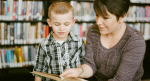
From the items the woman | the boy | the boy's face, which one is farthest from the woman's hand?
the boy's face

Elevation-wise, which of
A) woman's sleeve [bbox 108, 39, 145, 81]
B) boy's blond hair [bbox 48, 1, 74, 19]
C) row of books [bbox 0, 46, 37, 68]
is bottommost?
row of books [bbox 0, 46, 37, 68]

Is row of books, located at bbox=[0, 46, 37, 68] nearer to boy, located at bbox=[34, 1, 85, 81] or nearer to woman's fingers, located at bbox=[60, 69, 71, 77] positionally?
boy, located at bbox=[34, 1, 85, 81]

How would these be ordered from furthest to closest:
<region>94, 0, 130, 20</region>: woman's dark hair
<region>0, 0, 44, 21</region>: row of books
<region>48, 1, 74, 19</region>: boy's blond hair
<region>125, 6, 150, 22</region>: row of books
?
<region>125, 6, 150, 22</region>: row of books
<region>0, 0, 44, 21</region>: row of books
<region>48, 1, 74, 19</region>: boy's blond hair
<region>94, 0, 130, 20</region>: woman's dark hair

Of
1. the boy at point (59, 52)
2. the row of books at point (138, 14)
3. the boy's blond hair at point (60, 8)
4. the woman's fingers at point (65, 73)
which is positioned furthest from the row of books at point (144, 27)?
the woman's fingers at point (65, 73)

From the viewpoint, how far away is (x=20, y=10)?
2055mm

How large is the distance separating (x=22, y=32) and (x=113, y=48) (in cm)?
159

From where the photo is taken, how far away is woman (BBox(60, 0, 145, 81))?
89 cm

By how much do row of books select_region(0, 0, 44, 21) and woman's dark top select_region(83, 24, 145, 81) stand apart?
51.1 inches

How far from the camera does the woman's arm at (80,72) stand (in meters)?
0.91

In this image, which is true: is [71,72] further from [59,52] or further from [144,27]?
[144,27]

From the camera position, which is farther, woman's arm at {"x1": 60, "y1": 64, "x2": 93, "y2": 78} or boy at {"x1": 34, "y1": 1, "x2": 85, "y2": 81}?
boy at {"x1": 34, "y1": 1, "x2": 85, "y2": 81}

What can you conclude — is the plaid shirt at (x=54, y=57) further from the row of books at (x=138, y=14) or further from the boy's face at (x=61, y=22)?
the row of books at (x=138, y=14)

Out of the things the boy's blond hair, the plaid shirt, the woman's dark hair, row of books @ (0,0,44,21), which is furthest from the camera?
row of books @ (0,0,44,21)

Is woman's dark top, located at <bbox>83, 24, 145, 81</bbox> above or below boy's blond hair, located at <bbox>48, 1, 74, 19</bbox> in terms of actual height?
below
